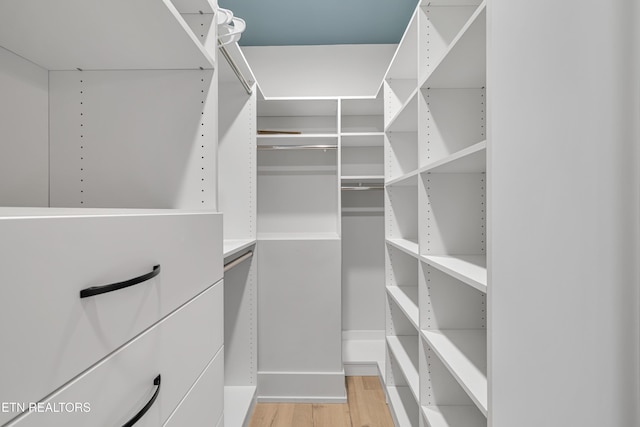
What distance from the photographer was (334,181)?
2883mm

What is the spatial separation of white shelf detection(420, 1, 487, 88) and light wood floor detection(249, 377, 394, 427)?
1.86 m

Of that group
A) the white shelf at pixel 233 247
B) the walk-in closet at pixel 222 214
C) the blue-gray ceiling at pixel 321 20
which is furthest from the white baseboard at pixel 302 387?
the blue-gray ceiling at pixel 321 20

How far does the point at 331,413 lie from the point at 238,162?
5.52ft

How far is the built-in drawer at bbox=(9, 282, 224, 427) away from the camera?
475 mm

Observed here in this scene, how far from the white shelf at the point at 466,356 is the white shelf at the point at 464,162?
651 millimetres

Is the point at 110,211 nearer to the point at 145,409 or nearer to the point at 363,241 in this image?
the point at 145,409

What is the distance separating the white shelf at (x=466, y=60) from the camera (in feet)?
3.26

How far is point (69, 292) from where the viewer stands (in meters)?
0.47

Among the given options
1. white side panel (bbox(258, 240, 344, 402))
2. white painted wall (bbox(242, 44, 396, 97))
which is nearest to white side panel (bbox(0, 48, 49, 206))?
white side panel (bbox(258, 240, 344, 402))

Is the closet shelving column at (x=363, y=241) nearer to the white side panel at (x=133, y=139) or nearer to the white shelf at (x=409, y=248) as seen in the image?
the white shelf at (x=409, y=248)

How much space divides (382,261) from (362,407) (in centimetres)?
111

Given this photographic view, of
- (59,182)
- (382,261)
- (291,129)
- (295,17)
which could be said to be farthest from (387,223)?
(59,182)

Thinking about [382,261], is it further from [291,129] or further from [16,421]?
[16,421]

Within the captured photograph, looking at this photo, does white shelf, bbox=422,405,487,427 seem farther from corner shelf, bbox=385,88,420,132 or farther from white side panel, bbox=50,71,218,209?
corner shelf, bbox=385,88,420,132
